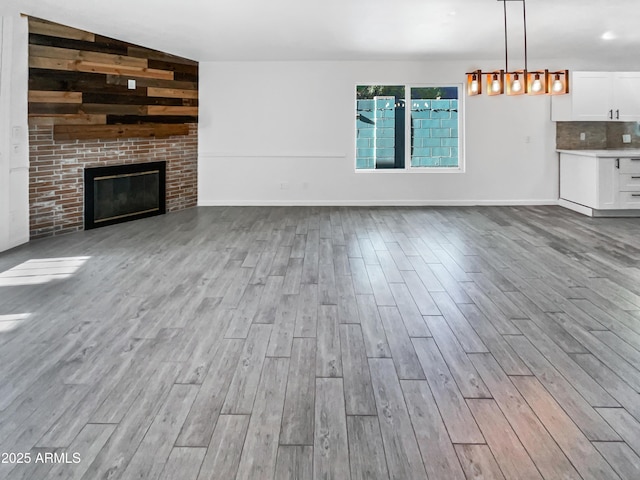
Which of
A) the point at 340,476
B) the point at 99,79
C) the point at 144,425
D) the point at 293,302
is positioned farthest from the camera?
the point at 99,79

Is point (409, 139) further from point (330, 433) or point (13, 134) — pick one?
point (330, 433)

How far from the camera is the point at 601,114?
9.00 metres

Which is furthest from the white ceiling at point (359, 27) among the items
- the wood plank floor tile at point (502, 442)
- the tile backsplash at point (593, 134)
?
the wood plank floor tile at point (502, 442)

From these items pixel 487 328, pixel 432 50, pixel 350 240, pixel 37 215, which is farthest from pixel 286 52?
pixel 487 328

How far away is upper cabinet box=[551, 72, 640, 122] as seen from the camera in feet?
29.4

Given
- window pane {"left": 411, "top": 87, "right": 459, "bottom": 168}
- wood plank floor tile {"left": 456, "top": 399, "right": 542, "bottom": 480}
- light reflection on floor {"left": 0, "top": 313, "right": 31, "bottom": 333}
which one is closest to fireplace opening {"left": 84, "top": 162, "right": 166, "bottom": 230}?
light reflection on floor {"left": 0, "top": 313, "right": 31, "bottom": 333}

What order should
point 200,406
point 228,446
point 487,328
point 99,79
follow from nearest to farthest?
point 228,446 < point 200,406 < point 487,328 < point 99,79

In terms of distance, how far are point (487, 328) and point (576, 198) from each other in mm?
6201

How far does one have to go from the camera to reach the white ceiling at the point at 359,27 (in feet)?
18.5

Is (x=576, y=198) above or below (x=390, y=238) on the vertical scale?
above

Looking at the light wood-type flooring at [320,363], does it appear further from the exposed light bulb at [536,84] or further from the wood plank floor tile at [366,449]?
the exposed light bulb at [536,84]

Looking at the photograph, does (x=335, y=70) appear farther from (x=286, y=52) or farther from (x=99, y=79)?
(x=99, y=79)

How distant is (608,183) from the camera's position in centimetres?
800

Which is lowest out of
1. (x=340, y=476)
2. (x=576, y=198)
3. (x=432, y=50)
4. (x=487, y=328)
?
(x=340, y=476)
